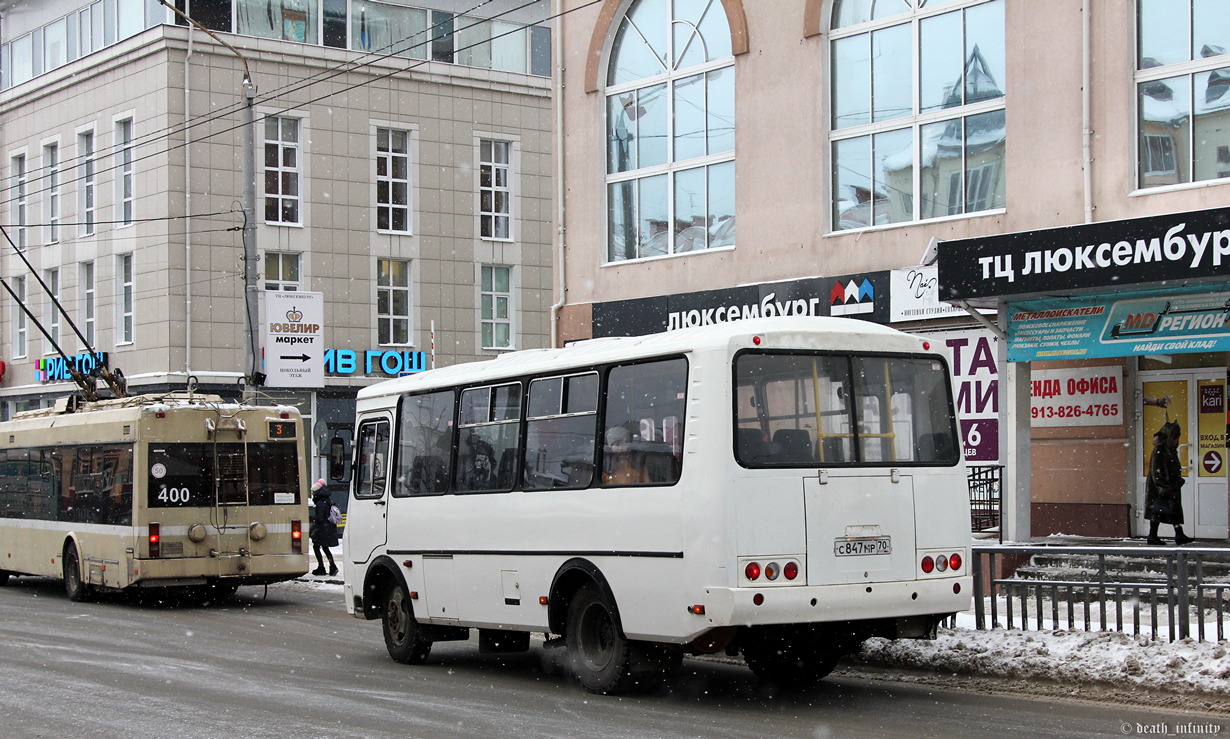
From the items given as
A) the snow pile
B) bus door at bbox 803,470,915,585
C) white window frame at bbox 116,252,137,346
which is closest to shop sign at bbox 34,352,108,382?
white window frame at bbox 116,252,137,346

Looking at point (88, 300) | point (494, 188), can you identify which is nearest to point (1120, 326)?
point (494, 188)

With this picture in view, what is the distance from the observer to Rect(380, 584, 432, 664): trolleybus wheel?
14.8 metres

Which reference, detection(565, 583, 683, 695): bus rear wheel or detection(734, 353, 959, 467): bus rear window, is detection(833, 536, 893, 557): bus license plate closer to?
detection(734, 353, 959, 467): bus rear window

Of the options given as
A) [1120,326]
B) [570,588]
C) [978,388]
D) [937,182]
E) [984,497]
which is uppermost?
[937,182]

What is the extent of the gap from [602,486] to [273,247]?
34255 millimetres

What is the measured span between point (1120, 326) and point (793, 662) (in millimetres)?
8288

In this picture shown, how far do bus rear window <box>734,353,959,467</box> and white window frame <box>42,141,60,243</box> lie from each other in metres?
41.6

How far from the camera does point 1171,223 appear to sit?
17.1 m

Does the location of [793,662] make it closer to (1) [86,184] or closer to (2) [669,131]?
(2) [669,131]

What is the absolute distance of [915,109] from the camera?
73.2ft

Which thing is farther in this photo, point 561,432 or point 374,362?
point 374,362

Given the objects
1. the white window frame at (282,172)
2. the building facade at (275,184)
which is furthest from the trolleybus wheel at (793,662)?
the white window frame at (282,172)

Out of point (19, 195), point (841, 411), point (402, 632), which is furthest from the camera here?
point (19, 195)

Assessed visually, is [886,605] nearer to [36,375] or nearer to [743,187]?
[743,187]
